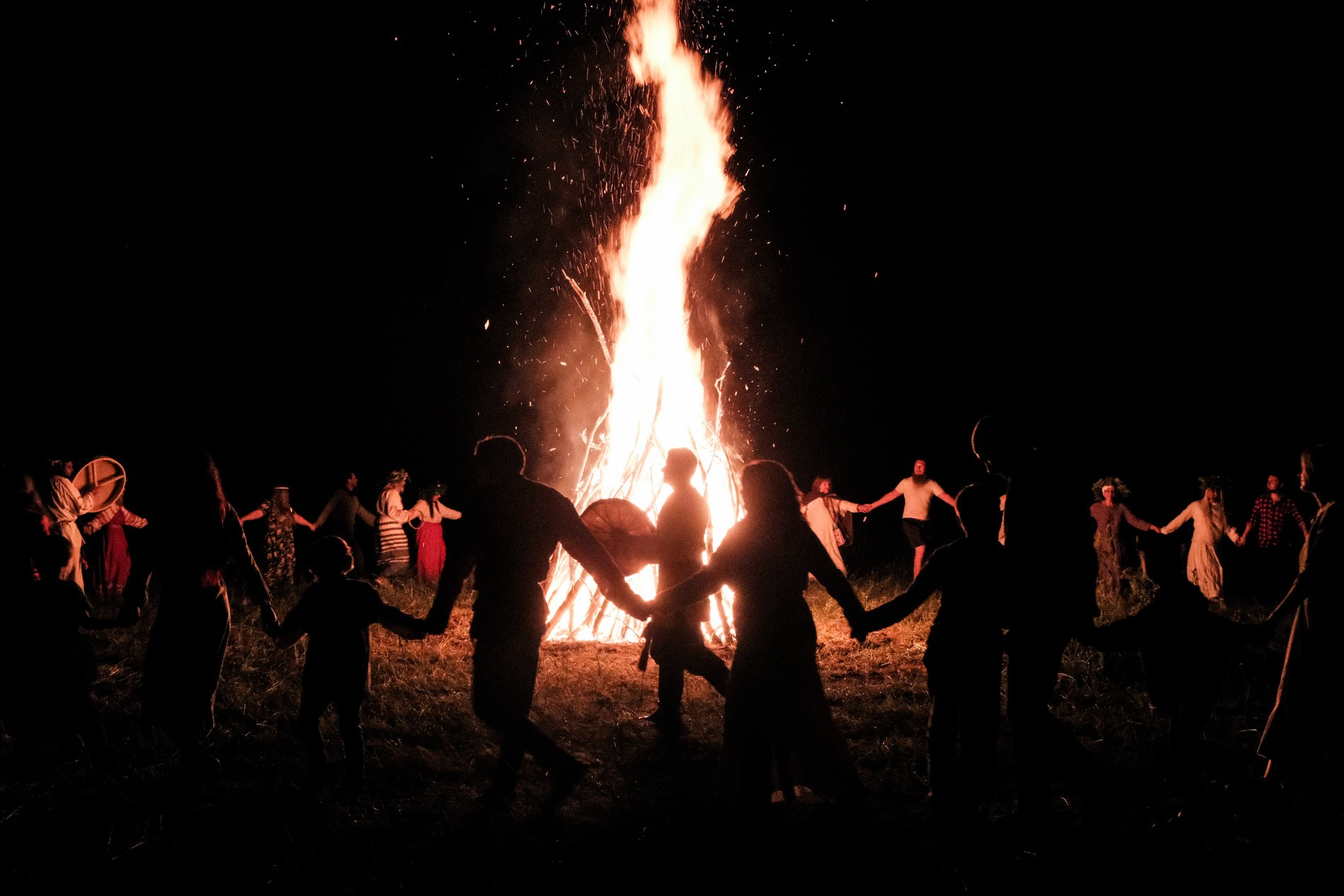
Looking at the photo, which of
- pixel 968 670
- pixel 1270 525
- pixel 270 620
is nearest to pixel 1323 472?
pixel 968 670

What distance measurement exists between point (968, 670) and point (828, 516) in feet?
24.8

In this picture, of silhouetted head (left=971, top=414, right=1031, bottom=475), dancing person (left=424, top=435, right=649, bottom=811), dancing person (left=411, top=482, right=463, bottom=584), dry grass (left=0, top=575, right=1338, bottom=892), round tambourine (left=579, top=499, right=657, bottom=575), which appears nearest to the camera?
dry grass (left=0, top=575, right=1338, bottom=892)

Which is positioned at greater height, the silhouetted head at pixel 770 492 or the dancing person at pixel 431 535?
the dancing person at pixel 431 535

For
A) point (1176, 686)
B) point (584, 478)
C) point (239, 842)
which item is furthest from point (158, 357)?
point (1176, 686)

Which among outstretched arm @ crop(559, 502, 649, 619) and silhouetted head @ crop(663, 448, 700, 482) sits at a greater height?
silhouetted head @ crop(663, 448, 700, 482)

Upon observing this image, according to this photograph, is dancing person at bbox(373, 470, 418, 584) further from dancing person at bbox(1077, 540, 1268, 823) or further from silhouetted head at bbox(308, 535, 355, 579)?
dancing person at bbox(1077, 540, 1268, 823)

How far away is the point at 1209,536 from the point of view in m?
10.9

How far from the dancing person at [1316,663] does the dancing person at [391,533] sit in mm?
10327

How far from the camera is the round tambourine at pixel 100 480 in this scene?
859cm

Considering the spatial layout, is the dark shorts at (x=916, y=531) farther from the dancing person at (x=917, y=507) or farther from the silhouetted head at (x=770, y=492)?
the silhouetted head at (x=770, y=492)

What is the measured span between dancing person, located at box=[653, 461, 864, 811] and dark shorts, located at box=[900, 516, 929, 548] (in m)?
8.67

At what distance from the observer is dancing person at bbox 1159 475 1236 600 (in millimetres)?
10742

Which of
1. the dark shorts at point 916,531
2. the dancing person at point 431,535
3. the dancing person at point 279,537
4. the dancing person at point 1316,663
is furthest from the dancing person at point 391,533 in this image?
the dancing person at point 1316,663

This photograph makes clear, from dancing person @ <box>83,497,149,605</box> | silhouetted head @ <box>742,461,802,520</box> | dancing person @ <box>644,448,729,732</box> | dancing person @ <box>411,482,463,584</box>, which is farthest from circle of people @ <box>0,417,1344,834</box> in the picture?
dancing person @ <box>411,482,463,584</box>
